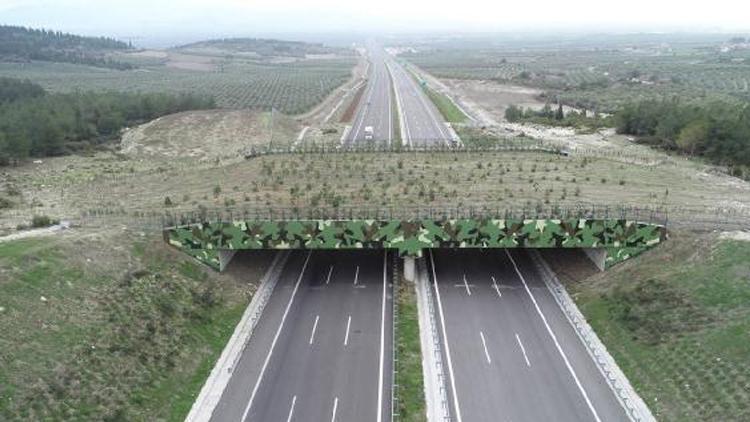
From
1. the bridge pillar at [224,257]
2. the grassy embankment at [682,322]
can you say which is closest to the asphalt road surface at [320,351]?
the bridge pillar at [224,257]

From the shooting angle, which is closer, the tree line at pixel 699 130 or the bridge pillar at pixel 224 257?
the bridge pillar at pixel 224 257

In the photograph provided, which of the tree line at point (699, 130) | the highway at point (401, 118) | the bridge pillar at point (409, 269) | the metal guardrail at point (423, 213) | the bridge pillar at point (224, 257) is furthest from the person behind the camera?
the highway at point (401, 118)

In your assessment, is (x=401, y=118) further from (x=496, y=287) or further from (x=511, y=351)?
(x=511, y=351)

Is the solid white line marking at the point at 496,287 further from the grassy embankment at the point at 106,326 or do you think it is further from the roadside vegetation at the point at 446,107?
the roadside vegetation at the point at 446,107

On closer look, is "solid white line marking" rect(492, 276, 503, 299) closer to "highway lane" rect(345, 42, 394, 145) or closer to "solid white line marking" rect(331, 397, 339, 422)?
"solid white line marking" rect(331, 397, 339, 422)

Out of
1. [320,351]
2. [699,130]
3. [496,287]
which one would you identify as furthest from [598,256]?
[699,130]
